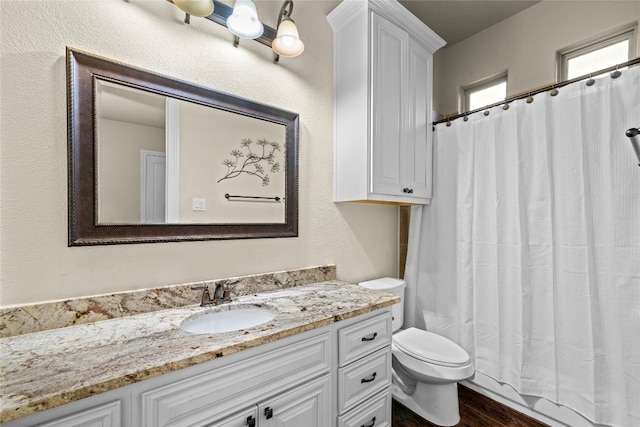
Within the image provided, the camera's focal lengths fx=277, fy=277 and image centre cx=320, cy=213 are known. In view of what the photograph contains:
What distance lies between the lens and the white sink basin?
46.1 inches

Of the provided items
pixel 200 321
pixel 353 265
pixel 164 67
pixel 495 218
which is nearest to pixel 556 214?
pixel 495 218

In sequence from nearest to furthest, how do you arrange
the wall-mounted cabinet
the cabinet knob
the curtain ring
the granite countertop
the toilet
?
the granite countertop < the cabinet knob < the curtain ring < the toilet < the wall-mounted cabinet

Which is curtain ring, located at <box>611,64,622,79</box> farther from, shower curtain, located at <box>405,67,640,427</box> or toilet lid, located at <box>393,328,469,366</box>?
toilet lid, located at <box>393,328,469,366</box>

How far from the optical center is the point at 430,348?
67.0 inches

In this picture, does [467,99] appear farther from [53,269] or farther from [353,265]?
[53,269]

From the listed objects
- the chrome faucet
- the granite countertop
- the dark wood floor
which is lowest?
the dark wood floor

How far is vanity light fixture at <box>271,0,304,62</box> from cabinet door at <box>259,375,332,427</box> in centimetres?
155

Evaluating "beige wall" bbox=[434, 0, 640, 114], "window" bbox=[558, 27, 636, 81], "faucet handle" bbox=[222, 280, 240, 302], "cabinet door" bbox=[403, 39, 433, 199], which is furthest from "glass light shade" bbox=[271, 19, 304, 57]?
"window" bbox=[558, 27, 636, 81]

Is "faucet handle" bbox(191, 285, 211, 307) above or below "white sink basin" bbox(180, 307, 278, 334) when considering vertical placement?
above

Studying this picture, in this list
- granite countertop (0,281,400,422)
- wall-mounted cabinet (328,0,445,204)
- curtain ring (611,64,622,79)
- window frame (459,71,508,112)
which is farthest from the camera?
window frame (459,71,508,112)

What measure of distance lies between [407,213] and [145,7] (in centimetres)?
207

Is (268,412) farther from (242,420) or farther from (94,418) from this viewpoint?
(94,418)

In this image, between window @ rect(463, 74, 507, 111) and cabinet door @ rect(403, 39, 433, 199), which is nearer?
cabinet door @ rect(403, 39, 433, 199)

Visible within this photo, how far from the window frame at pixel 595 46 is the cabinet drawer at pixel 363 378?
249 centimetres
